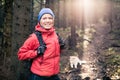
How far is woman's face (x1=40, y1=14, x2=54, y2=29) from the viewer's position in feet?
16.4

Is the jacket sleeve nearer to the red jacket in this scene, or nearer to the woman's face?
the red jacket

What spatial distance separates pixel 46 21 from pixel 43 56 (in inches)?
29.2

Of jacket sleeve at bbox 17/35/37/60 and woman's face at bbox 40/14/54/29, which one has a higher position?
woman's face at bbox 40/14/54/29

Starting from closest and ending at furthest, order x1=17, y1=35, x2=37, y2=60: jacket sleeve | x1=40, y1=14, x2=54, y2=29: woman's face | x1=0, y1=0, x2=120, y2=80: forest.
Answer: x1=17, y1=35, x2=37, y2=60: jacket sleeve, x1=40, y1=14, x2=54, y2=29: woman's face, x1=0, y1=0, x2=120, y2=80: forest

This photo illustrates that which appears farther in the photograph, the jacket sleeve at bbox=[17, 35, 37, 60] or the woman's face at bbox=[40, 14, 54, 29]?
the woman's face at bbox=[40, 14, 54, 29]

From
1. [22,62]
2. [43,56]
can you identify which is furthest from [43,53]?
[22,62]

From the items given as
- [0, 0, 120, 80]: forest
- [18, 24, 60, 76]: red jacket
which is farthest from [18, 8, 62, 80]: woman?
[0, 0, 120, 80]: forest

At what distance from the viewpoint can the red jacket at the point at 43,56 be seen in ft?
15.8

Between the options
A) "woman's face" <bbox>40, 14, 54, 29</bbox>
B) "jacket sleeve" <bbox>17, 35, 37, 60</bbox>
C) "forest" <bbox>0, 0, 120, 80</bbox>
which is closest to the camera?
"jacket sleeve" <bbox>17, 35, 37, 60</bbox>

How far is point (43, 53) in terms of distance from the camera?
4824 mm

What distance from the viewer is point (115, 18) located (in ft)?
118

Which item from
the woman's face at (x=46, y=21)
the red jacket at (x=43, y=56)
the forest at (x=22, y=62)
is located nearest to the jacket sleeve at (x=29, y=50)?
the red jacket at (x=43, y=56)

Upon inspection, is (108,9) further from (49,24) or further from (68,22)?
(49,24)

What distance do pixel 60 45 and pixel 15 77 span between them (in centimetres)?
177
